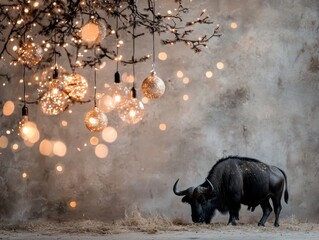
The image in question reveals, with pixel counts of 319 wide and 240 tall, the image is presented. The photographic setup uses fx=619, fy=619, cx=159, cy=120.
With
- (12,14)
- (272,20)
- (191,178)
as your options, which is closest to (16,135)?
(12,14)

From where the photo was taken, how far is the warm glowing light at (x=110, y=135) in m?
8.62

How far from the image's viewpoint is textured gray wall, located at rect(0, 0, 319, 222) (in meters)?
8.50

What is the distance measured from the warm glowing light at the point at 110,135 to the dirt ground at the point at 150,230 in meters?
1.07

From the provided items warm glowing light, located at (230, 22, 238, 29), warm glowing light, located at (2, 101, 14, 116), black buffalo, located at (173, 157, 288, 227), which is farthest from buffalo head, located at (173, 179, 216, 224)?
warm glowing light, located at (2, 101, 14, 116)

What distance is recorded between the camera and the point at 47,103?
6637 mm

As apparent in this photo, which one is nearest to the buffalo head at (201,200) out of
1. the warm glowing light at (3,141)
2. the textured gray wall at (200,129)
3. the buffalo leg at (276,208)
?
the textured gray wall at (200,129)

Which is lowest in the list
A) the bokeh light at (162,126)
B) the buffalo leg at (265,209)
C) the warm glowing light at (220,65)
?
the buffalo leg at (265,209)

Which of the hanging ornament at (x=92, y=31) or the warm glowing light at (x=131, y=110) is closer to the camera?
the hanging ornament at (x=92, y=31)

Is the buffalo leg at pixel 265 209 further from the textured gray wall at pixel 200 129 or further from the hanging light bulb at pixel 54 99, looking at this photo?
the hanging light bulb at pixel 54 99

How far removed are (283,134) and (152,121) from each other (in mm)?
1889

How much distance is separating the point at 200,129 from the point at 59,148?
6.52 feet

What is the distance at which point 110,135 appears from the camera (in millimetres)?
8648

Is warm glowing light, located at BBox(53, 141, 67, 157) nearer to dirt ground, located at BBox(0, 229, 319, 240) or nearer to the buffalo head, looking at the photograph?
dirt ground, located at BBox(0, 229, 319, 240)

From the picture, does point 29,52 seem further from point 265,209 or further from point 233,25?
point 265,209
